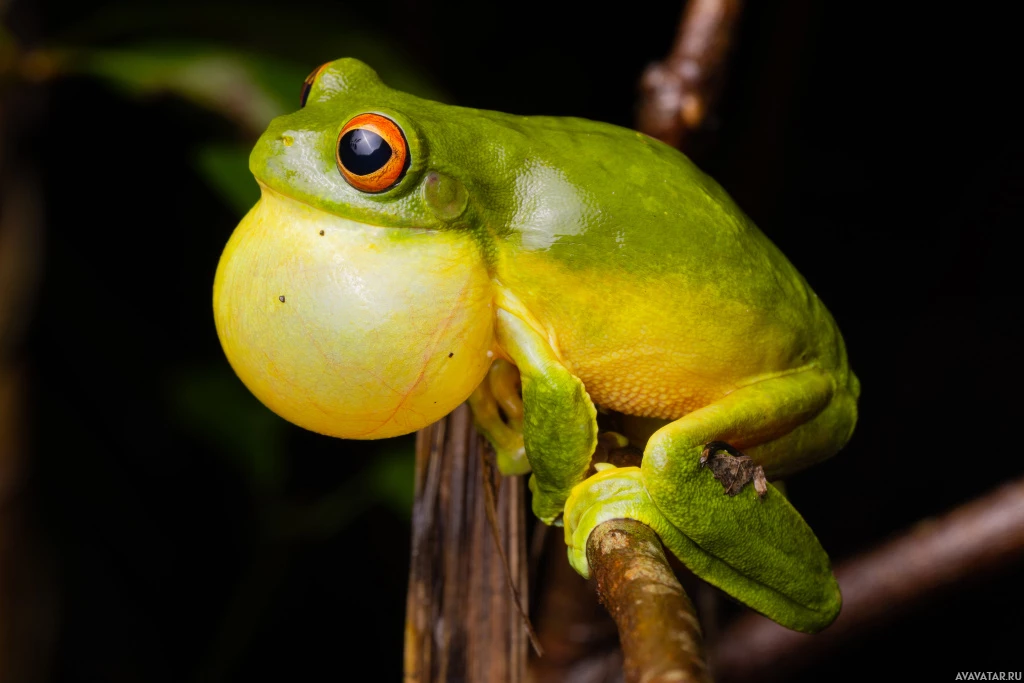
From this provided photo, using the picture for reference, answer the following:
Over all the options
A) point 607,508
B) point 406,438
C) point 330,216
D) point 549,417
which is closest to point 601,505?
point 607,508

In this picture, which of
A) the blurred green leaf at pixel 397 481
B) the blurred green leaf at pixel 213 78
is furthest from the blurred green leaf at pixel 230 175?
the blurred green leaf at pixel 397 481

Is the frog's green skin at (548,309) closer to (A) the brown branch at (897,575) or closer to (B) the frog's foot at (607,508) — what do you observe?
(B) the frog's foot at (607,508)

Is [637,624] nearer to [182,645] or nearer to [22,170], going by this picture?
[22,170]

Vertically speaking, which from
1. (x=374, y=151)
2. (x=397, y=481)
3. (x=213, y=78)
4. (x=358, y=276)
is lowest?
(x=358, y=276)

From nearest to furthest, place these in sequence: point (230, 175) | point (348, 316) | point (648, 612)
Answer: point (648, 612) < point (348, 316) < point (230, 175)

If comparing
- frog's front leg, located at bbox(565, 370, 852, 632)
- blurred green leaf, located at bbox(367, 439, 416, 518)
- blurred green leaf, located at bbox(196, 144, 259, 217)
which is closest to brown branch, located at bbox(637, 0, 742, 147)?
frog's front leg, located at bbox(565, 370, 852, 632)

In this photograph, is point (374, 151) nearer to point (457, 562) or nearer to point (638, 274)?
point (638, 274)
